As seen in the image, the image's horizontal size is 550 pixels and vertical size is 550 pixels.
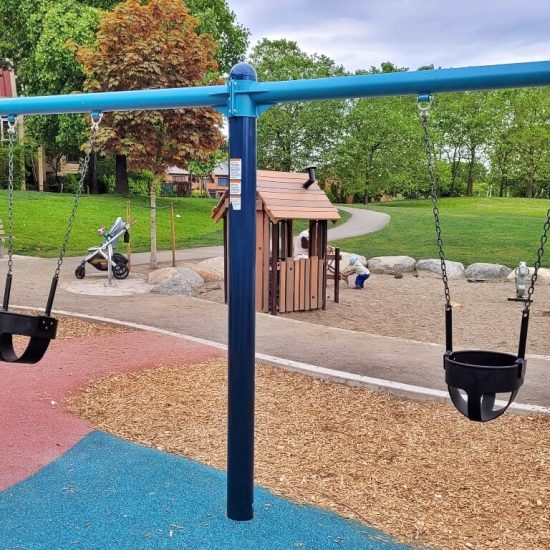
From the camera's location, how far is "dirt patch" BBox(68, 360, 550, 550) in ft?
10.5

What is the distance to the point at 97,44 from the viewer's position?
1154cm

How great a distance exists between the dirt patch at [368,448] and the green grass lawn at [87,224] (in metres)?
11.4

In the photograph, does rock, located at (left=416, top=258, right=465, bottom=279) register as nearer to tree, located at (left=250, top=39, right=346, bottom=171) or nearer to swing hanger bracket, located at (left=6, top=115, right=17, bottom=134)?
swing hanger bracket, located at (left=6, top=115, right=17, bottom=134)

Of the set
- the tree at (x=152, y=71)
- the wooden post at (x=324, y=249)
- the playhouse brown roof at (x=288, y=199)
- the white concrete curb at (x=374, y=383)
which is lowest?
the white concrete curb at (x=374, y=383)

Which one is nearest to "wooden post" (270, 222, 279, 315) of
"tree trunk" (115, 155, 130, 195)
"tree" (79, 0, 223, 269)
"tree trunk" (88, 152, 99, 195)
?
"tree" (79, 0, 223, 269)

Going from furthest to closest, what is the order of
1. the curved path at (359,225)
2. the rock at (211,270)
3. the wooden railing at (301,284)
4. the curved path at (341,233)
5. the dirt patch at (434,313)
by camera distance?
the curved path at (359,225) < the curved path at (341,233) < the rock at (211,270) < the wooden railing at (301,284) < the dirt patch at (434,313)

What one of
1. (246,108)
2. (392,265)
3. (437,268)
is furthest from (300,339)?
(437,268)

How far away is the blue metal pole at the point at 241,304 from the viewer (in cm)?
286

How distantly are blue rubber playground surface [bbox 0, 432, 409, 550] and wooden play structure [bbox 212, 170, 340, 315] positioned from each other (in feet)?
16.8

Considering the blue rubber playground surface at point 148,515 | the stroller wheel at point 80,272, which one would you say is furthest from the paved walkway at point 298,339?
the blue rubber playground surface at point 148,515

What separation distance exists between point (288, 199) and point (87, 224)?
13709mm

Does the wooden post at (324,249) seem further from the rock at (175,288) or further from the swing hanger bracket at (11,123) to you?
the swing hanger bracket at (11,123)

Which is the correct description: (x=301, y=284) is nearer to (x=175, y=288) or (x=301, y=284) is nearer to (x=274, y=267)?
(x=274, y=267)

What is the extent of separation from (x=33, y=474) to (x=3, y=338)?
811mm
